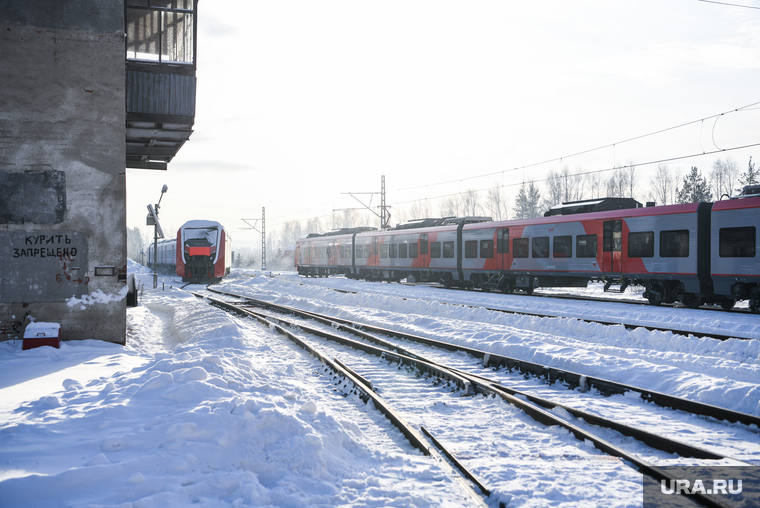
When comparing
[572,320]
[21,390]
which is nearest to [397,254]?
[572,320]

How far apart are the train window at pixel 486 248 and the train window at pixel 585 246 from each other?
4.61 metres

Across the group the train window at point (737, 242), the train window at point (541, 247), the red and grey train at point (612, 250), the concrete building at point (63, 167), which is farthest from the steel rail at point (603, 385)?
the train window at point (541, 247)

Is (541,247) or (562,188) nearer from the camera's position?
(541,247)

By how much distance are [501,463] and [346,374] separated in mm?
3348

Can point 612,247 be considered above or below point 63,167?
below

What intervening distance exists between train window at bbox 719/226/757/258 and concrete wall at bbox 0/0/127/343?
15314 millimetres

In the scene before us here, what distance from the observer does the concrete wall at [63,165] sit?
341 inches

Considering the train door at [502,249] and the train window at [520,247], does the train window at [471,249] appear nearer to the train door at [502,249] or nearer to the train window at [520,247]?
the train door at [502,249]

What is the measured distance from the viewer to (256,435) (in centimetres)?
475

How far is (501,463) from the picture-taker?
15.1 ft

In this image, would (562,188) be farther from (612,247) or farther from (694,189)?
(612,247)

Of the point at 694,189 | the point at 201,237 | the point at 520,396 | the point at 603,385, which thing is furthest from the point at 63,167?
the point at 694,189

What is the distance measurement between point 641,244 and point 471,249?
27.8 ft

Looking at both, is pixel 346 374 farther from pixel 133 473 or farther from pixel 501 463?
pixel 133 473
